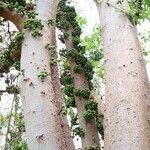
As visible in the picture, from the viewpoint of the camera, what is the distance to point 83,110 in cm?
479

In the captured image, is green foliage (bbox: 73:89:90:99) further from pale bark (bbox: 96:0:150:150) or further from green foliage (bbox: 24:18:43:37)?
green foliage (bbox: 24:18:43:37)

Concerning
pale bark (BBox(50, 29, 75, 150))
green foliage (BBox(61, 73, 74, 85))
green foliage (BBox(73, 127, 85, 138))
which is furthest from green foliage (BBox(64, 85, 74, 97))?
pale bark (BBox(50, 29, 75, 150))

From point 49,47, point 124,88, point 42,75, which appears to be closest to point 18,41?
point 49,47

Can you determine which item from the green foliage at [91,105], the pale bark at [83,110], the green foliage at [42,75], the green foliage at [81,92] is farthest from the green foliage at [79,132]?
the green foliage at [42,75]

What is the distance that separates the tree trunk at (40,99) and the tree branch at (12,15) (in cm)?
25

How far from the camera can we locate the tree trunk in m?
3.29

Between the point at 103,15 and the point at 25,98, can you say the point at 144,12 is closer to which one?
the point at 103,15

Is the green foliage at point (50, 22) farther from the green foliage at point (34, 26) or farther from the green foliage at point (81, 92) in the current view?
the green foliage at point (81, 92)

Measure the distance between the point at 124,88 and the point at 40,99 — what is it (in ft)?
2.88

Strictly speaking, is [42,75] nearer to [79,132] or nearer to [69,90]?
[79,132]

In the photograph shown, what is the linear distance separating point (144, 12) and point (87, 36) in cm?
460

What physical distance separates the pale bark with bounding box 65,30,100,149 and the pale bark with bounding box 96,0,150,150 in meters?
0.96

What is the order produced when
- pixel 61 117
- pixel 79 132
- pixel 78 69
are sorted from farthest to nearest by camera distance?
pixel 78 69 → pixel 79 132 → pixel 61 117

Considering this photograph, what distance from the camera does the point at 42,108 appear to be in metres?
3.47
